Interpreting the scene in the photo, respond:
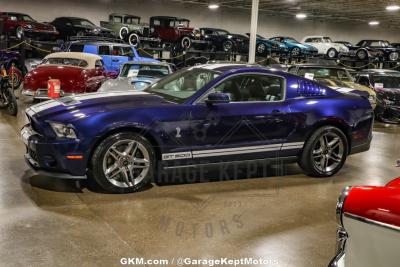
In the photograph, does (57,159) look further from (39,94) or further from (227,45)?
(227,45)

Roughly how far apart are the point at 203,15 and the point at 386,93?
70.2 ft

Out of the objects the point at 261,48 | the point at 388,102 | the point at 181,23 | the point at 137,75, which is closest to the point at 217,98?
the point at 137,75

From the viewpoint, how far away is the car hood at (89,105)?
15.2ft

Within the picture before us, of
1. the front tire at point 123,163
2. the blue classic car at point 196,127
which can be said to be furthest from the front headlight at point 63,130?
the front tire at point 123,163

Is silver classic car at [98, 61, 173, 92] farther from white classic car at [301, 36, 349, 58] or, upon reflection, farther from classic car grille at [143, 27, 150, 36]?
white classic car at [301, 36, 349, 58]

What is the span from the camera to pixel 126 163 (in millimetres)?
4734

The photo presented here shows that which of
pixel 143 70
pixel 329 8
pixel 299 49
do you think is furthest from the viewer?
pixel 329 8

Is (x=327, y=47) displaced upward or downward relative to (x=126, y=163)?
upward

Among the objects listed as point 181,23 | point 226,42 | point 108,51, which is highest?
point 181,23

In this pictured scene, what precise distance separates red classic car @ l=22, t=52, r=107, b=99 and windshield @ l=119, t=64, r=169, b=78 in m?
0.92

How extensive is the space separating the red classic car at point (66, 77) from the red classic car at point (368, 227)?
8901 mm

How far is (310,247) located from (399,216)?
181 centimetres

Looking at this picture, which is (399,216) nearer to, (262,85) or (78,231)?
(78,231)

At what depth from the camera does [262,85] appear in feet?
18.1
